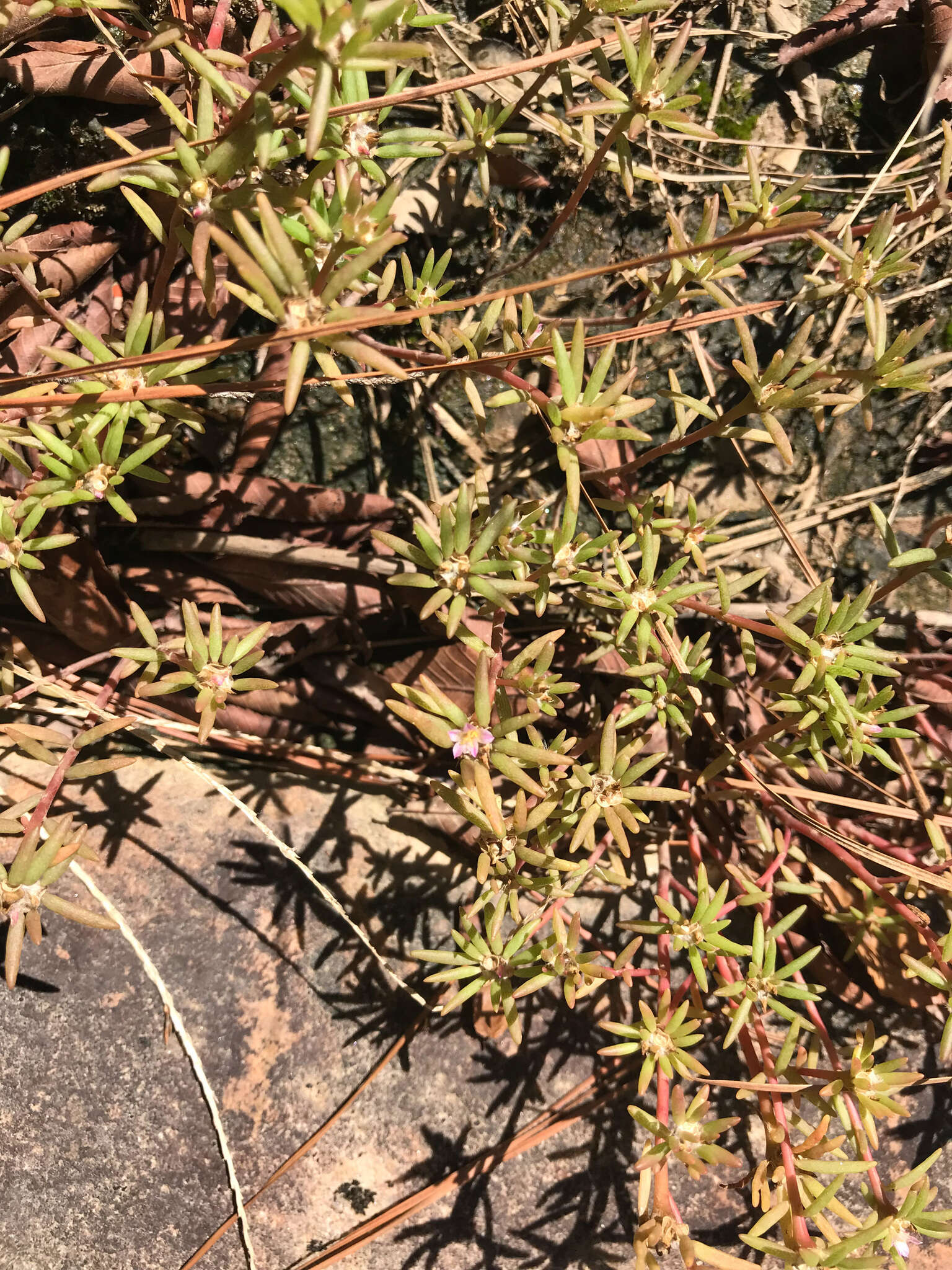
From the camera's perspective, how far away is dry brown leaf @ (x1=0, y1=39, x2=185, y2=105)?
2395 millimetres

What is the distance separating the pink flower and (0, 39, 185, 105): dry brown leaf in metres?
2.02

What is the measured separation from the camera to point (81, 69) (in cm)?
243

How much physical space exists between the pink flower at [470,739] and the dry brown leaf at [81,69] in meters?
2.02

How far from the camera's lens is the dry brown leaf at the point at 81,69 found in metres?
2.39

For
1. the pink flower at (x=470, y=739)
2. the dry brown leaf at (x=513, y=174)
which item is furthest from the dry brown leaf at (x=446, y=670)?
the dry brown leaf at (x=513, y=174)

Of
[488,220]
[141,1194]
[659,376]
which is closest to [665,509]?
[659,376]

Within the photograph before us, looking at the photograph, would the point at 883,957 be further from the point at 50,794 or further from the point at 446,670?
the point at 50,794

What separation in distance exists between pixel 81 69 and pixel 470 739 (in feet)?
7.37

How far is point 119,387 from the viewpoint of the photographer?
6.39ft

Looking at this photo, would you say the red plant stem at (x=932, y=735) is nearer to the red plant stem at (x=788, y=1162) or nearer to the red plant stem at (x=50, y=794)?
the red plant stem at (x=788, y=1162)

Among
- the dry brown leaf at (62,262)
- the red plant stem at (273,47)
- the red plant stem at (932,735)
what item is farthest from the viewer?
the red plant stem at (932,735)

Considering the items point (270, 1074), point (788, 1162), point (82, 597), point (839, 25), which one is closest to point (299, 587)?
point (82, 597)

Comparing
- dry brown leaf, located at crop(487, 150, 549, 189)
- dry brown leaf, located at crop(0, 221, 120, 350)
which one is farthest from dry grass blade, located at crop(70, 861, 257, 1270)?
dry brown leaf, located at crop(487, 150, 549, 189)

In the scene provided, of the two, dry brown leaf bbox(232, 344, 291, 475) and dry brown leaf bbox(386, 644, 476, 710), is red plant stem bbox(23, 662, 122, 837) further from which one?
dry brown leaf bbox(232, 344, 291, 475)
